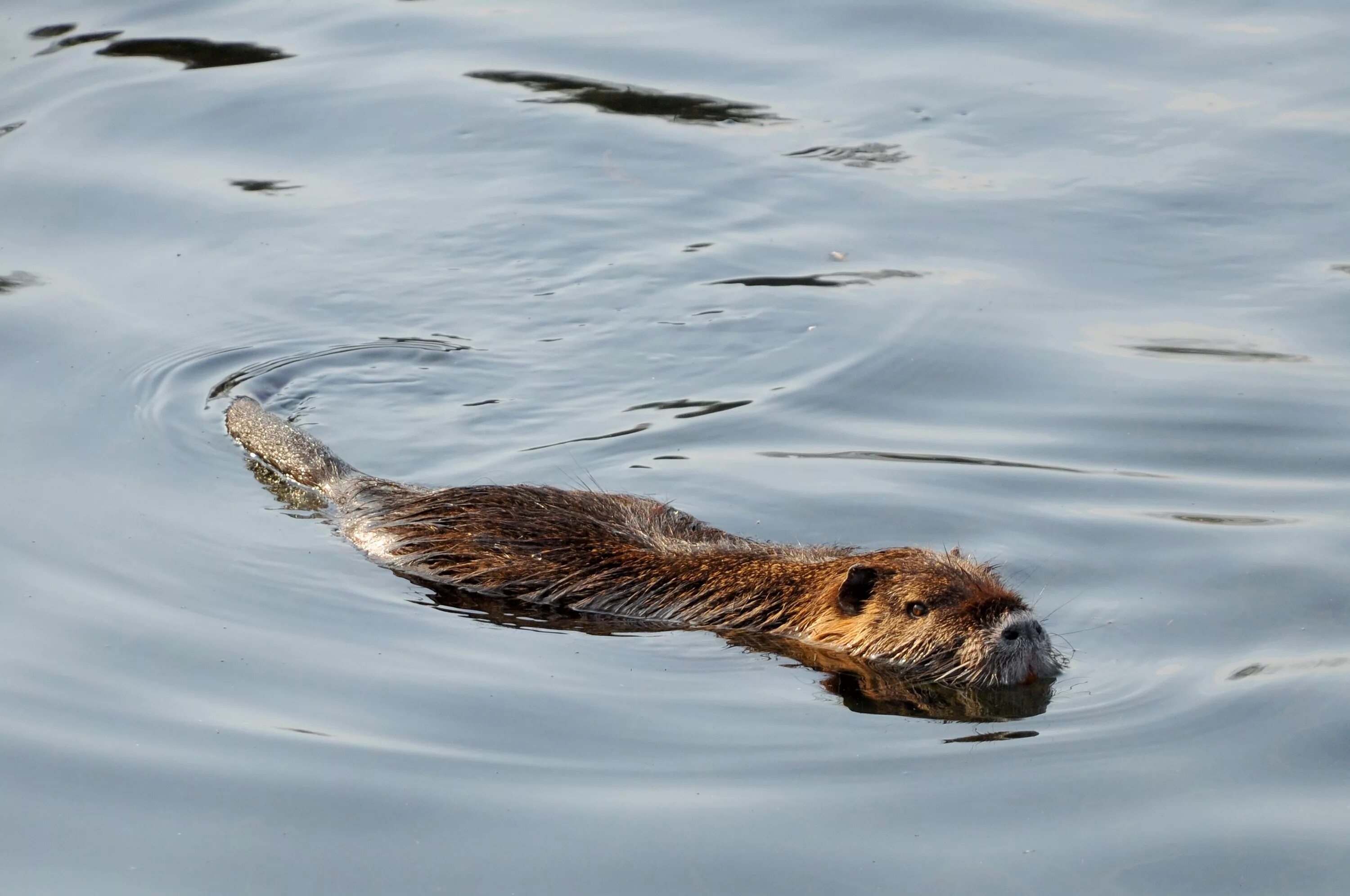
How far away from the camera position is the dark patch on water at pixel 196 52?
1288 cm

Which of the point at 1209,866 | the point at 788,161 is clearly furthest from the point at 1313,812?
the point at 788,161

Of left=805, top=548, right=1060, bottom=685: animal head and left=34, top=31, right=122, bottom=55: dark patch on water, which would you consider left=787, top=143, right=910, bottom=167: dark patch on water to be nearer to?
left=805, top=548, right=1060, bottom=685: animal head

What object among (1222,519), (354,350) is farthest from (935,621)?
(354,350)

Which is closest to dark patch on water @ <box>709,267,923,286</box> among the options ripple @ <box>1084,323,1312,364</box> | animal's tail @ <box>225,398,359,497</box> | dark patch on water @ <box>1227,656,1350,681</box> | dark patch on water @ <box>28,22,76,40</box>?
ripple @ <box>1084,323,1312,364</box>

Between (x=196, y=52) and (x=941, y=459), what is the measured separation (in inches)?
310

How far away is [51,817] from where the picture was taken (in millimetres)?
4910

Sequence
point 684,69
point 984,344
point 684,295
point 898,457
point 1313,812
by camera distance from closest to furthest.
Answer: point 1313,812
point 898,457
point 984,344
point 684,295
point 684,69

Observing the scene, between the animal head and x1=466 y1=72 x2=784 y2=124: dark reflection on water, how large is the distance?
5.93 m

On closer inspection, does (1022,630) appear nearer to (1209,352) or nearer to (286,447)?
(1209,352)

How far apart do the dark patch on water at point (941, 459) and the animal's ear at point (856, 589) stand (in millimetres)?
1495

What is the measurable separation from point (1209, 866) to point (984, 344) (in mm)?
4328

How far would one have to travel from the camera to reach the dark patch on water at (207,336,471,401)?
8852 mm

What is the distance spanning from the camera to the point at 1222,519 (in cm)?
679

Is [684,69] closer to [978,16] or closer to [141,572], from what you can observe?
[978,16]
